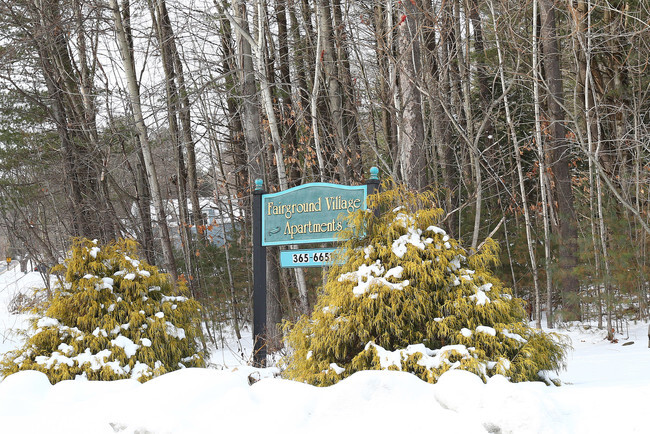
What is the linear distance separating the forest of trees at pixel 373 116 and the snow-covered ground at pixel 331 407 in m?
3.00

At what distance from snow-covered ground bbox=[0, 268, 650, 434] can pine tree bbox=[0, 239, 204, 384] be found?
2.59 feet

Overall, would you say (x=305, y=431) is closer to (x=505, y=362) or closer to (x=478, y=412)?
(x=478, y=412)

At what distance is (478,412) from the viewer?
2580 millimetres

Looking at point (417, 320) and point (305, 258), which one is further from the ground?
point (305, 258)

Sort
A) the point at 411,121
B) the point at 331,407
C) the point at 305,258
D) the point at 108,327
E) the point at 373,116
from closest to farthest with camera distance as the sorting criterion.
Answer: the point at 331,407, the point at 108,327, the point at 305,258, the point at 411,121, the point at 373,116

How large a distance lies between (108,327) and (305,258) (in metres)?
1.86

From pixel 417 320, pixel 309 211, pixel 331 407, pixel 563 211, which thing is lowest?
pixel 331 407

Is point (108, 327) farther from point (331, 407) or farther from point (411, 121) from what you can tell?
point (411, 121)

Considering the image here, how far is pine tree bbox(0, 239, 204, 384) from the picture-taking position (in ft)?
13.4

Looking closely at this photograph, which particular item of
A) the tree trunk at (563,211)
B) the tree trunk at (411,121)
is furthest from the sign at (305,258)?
the tree trunk at (563,211)

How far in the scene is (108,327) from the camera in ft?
13.9

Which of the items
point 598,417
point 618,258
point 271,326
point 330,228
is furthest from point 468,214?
point 598,417

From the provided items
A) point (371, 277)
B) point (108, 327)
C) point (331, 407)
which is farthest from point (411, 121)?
point (331, 407)

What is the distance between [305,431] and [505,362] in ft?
4.70
